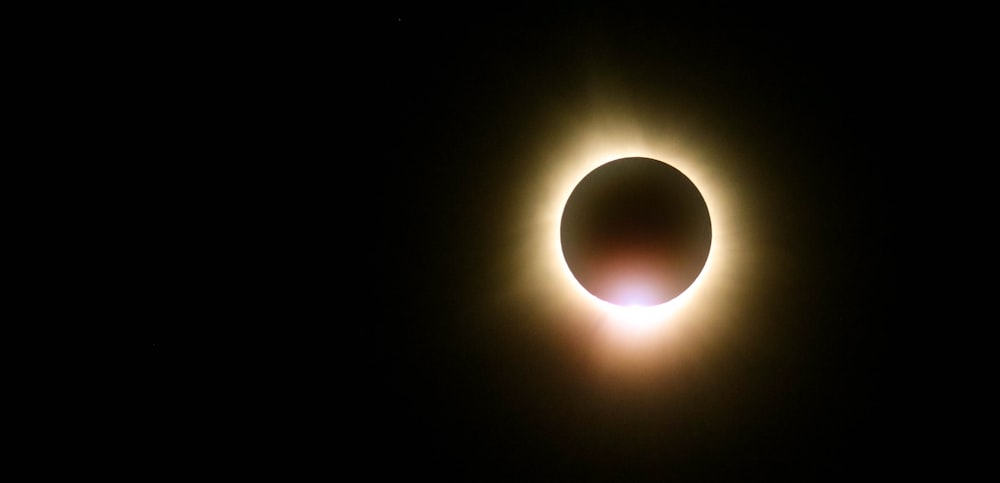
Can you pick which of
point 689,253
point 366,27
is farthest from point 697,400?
point 366,27

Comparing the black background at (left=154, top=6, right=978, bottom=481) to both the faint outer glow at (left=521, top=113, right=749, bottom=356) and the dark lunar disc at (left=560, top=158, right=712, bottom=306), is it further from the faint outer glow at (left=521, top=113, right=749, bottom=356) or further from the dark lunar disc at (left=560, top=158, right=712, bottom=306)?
the dark lunar disc at (left=560, top=158, right=712, bottom=306)

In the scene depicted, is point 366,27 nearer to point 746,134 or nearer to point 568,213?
point 568,213

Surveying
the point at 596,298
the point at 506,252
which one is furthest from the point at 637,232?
the point at 506,252

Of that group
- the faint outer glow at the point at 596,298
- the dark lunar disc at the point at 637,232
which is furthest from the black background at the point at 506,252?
the dark lunar disc at the point at 637,232

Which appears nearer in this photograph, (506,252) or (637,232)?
(637,232)

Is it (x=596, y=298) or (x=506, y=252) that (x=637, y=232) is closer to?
(x=596, y=298)
